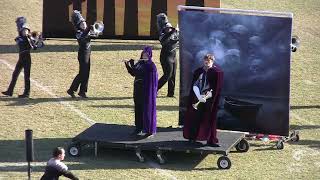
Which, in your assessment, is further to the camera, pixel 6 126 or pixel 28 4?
pixel 28 4

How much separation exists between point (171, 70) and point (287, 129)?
14.4 ft

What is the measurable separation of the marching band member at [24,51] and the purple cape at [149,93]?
4.19 m

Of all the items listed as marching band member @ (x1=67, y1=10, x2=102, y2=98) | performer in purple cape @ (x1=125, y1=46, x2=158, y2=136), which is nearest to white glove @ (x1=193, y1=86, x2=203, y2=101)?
performer in purple cape @ (x1=125, y1=46, x2=158, y2=136)

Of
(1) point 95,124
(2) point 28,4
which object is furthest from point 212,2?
(1) point 95,124

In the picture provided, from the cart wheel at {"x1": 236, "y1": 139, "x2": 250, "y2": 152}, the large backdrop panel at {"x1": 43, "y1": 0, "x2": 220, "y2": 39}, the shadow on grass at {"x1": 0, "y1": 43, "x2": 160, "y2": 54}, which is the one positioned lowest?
the cart wheel at {"x1": 236, "y1": 139, "x2": 250, "y2": 152}

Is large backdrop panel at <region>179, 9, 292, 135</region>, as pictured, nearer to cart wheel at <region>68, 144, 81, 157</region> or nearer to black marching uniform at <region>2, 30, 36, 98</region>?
cart wheel at <region>68, 144, 81, 157</region>

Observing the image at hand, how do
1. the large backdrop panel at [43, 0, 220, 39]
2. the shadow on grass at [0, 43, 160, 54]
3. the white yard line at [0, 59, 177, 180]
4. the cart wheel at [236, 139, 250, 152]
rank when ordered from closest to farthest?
1. the white yard line at [0, 59, 177, 180]
2. the cart wheel at [236, 139, 250, 152]
3. the shadow on grass at [0, 43, 160, 54]
4. the large backdrop panel at [43, 0, 220, 39]

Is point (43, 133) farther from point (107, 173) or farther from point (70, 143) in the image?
point (107, 173)

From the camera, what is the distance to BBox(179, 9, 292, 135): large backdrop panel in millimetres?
15328

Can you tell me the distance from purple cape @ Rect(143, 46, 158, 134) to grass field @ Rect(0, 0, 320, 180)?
63cm

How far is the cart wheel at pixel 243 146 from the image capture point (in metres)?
15.8

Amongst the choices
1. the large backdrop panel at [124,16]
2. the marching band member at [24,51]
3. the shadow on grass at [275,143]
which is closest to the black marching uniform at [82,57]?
the marching band member at [24,51]

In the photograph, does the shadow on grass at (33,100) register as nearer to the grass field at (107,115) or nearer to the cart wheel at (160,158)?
the grass field at (107,115)

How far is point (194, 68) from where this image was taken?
15.9 metres
